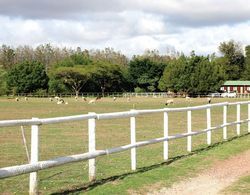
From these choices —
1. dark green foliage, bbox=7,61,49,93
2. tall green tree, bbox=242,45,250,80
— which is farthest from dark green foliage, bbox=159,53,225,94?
tall green tree, bbox=242,45,250,80

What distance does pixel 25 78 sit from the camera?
12194 cm

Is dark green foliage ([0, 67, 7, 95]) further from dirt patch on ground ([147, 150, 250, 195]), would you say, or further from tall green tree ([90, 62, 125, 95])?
dirt patch on ground ([147, 150, 250, 195])

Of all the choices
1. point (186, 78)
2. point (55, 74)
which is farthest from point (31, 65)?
point (186, 78)

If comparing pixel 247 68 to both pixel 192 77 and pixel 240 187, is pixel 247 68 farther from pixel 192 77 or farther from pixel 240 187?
pixel 240 187

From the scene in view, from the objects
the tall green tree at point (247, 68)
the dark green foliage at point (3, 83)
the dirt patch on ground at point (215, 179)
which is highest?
the tall green tree at point (247, 68)

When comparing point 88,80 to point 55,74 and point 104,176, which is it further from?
point 104,176

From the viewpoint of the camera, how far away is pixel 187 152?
1516 cm

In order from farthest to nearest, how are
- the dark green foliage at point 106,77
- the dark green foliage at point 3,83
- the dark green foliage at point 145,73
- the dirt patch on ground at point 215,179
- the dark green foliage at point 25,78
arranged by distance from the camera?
1. the dark green foliage at point 145,73
2. the dark green foliage at point 106,77
3. the dark green foliage at point 25,78
4. the dark green foliage at point 3,83
5. the dirt patch on ground at point 215,179

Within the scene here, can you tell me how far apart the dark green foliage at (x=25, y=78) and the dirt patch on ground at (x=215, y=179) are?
111657mm

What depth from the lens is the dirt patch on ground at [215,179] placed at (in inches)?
368

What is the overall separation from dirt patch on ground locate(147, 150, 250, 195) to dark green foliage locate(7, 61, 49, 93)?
112m

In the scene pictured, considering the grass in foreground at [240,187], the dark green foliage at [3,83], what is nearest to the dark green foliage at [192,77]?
the dark green foliage at [3,83]

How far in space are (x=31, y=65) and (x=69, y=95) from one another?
11667mm

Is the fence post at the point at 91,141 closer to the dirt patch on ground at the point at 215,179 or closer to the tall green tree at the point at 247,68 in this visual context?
the dirt patch on ground at the point at 215,179
